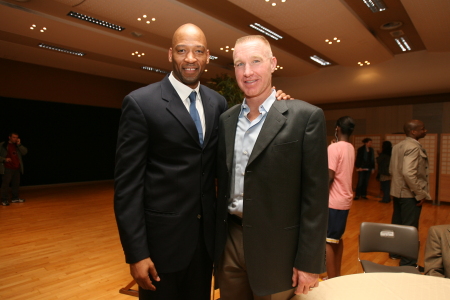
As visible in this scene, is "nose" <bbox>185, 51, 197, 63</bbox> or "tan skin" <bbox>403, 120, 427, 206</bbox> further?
"tan skin" <bbox>403, 120, 427, 206</bbox>

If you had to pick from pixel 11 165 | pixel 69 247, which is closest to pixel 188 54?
pixel 69 247

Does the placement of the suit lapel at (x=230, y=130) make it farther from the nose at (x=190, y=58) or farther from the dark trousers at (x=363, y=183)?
the dark trousers at (x=363, y=183)

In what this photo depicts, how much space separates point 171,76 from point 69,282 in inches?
115

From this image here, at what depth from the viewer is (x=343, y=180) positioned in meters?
3.14

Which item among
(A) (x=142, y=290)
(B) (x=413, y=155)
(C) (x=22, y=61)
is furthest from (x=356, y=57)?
(C) (x=22, y=61)

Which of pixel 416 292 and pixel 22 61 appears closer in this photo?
pixel 416 292

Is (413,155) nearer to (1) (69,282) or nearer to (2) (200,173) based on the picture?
(2) (200,173)

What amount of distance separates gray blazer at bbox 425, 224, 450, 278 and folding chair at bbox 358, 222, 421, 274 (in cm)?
20

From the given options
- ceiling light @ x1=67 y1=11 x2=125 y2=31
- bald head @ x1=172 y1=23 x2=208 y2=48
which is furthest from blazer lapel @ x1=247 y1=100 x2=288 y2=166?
ceiling light @ x1=67 y1=11 x2=125 y2=31

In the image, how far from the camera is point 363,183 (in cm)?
909

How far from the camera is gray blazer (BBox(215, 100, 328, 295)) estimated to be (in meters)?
1.26

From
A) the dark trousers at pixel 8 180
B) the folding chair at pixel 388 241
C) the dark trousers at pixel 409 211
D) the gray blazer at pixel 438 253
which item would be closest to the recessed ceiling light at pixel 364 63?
the dark trousers at pixel 409 211

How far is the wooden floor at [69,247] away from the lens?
10.6 ft

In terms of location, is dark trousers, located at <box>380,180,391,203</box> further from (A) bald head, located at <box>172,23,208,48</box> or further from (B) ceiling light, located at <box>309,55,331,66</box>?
(A) bald head, located at <box>172,23,208,48</box>
